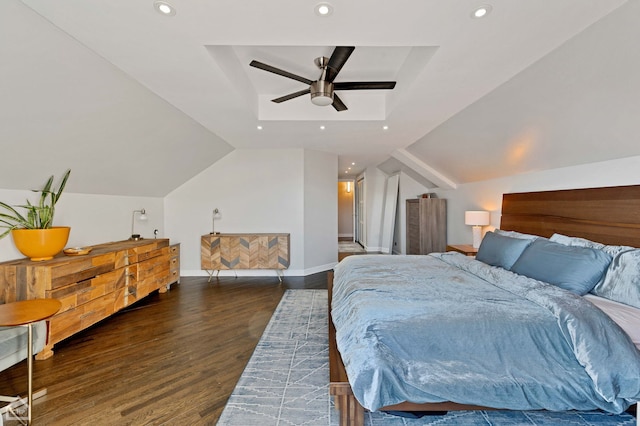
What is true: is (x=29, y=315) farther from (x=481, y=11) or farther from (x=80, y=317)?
(x=481, y=11)

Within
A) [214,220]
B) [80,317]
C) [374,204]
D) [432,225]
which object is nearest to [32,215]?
[80,317]

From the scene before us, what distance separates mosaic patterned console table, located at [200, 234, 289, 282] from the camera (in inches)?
194

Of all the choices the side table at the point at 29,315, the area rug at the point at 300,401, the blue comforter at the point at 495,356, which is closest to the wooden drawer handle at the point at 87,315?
the side table at the point at 29,315

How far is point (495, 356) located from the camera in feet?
4.91

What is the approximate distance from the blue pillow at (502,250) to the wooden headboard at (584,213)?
0.50 m

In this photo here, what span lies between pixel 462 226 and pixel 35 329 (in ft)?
18.2

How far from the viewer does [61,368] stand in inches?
89.3

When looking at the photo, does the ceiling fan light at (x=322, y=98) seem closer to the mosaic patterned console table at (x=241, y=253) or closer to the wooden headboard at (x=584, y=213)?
the wooden headboard at (x=584, y=213)

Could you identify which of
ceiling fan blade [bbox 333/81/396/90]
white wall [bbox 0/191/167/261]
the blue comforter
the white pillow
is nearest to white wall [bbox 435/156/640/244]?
the white pillow

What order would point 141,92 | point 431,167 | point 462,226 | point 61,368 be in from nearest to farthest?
point 61,368, point 141,92, point 462,226, point 431,167

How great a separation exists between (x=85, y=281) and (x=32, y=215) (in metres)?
0.78

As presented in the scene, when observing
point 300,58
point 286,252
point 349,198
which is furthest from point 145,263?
point 349,198

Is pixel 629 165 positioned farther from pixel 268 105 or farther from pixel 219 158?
pixel 219 158

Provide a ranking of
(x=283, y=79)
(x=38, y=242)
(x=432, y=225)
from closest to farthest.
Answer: (x=38, y=242)
(x=283, y=79)
(x=432, y=225)
